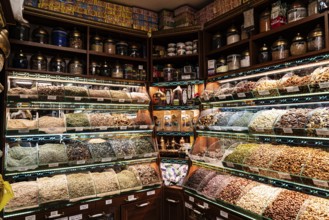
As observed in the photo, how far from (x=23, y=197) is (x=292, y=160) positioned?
8.20 ft

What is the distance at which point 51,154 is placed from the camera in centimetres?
Result: 262

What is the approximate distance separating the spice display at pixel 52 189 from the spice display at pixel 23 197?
5 centimetres

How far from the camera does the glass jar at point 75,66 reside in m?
3.12

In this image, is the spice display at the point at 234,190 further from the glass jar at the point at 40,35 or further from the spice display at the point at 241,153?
the glass jar at the point at 40,35

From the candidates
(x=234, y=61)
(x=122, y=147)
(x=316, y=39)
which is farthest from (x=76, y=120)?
(x=316, y=39)

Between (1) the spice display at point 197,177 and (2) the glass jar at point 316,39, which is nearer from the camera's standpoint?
(2) the glass jar at point 316,39

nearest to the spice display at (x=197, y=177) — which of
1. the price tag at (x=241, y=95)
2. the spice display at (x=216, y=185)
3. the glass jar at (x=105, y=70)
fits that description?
the spice display at (x=216, y=185)

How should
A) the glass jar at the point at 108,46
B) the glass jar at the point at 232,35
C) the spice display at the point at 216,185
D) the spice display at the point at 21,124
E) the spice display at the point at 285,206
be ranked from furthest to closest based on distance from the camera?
the glass jar at the point at 108,46 → the glass jar at the point at 232,35 → the spice display at the point at 21,124 → the spice display at the point at 216,185 → the spice display at the point at 285,206

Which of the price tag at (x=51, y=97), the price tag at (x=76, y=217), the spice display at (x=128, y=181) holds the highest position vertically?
the price tag at (x=51, y=97)

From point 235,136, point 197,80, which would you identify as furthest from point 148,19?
point 235,136

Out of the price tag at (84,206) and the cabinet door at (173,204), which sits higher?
the price tag at (84,206)

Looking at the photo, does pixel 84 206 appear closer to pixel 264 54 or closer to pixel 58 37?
pixel 58 37

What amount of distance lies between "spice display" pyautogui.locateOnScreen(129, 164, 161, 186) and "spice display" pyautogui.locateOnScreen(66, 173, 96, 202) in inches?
23.8

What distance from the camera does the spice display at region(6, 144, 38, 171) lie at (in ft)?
7.91
